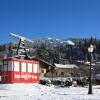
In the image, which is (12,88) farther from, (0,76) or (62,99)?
(62,99)

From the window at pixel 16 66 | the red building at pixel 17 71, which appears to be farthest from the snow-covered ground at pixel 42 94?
the window at pixel 16 66

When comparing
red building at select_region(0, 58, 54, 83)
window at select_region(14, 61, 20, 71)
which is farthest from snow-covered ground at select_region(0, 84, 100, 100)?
window at select_region(14, 61, 20, 71)

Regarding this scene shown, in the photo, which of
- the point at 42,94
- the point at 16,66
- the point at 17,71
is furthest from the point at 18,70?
the point at 42,94

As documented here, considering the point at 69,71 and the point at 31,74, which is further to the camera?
the point at 69,71

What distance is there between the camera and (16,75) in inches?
1448

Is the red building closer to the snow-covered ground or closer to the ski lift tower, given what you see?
the ski lift tower

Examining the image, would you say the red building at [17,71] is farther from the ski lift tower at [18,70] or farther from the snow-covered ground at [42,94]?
the snow-covered ground at [42,94]

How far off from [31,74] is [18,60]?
3425mm

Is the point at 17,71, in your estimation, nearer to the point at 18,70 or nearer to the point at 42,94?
the point at 18,70

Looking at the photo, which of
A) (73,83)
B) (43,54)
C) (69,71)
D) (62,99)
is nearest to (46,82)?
(73,83)

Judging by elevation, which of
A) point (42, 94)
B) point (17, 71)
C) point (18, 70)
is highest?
point (18, 70)

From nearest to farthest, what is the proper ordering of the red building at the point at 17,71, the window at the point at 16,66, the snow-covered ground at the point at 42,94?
the snow-covered ground at the point at 42,94 → the red building at the point at 17,71 → the window at the point at 16,66

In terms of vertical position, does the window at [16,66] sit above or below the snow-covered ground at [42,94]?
above

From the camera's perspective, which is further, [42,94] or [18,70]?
[18,70]
